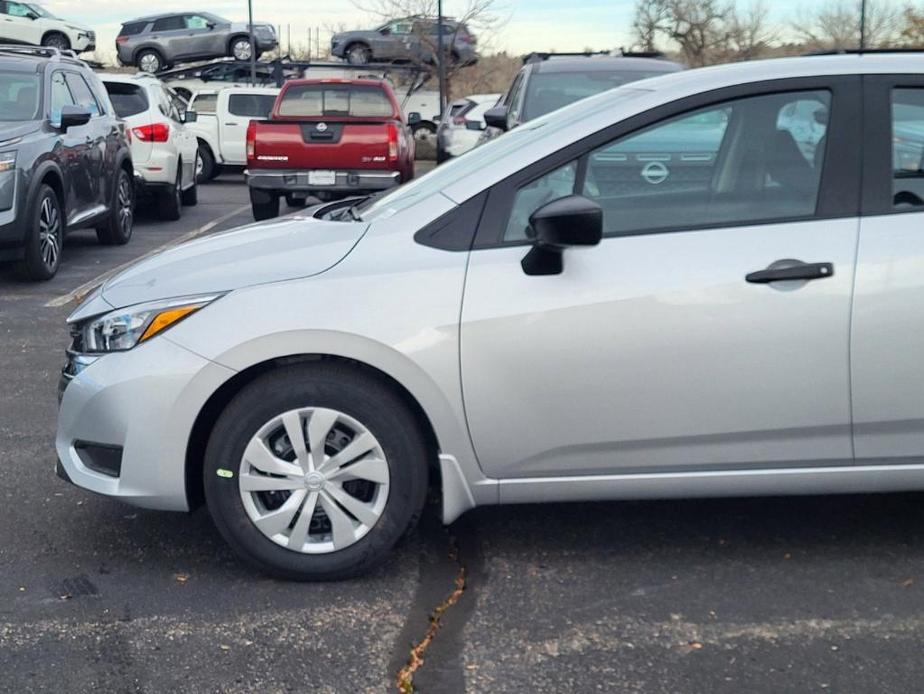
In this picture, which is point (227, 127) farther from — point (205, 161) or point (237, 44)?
point (237, 44)

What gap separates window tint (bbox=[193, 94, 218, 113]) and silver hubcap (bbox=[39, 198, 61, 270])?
1363cm

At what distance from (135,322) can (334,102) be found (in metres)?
10.5

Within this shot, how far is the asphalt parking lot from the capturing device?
11.3ft

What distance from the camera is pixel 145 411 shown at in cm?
394

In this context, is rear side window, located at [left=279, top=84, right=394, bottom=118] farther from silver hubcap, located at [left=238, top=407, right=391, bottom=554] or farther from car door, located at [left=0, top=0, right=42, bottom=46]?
car door, located at [left=0, top=0, right=42, bottom=46]

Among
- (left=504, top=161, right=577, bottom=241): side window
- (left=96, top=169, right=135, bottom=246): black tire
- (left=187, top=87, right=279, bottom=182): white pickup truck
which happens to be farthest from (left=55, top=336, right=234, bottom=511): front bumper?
(left=187, top=87, right=279, bottom=182): white pickup truck

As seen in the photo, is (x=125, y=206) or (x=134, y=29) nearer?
(x=125, y=206)

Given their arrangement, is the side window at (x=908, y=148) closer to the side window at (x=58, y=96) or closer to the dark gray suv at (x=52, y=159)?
the dark gray suv at (x=52, y=159)

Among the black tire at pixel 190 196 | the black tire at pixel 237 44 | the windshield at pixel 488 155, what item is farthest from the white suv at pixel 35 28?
the windshield at pixel 488 155

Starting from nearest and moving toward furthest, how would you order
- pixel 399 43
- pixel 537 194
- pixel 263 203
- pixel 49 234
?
pixel 537 194 → pixel 49 234 → pixel 263 203 → pixel 399 43

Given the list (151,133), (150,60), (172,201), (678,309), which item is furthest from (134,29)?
(678,309)

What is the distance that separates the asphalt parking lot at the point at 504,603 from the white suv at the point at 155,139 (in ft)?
→ 31.1

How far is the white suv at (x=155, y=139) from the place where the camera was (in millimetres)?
14094

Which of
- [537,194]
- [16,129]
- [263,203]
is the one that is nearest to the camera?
[537,194]
